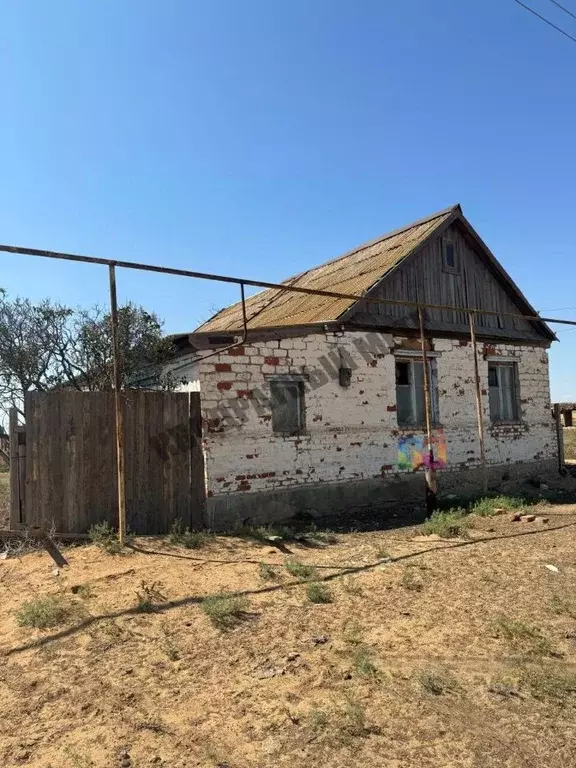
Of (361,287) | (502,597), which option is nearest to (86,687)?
(502,597)

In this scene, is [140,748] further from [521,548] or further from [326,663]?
[521,548]

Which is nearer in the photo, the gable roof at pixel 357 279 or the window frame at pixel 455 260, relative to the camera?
the gable roof at pixel 357 279

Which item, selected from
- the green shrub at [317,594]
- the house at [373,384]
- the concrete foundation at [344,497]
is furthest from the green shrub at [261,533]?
the green shrub at [317,594]

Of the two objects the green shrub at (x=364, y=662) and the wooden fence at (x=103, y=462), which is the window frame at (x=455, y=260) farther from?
the green shrub at (x=364, y=662)

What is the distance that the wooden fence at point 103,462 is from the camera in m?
6.76

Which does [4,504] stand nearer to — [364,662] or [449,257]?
[364,662]

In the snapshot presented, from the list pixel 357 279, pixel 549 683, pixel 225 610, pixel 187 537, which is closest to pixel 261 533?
pixel 187 537

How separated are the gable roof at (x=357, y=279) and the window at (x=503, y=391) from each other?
144 centimetres

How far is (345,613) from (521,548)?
327 cm

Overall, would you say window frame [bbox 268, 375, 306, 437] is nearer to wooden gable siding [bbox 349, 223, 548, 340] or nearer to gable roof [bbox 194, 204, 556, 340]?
gable roof [bbox 194, 204, 556, 340]

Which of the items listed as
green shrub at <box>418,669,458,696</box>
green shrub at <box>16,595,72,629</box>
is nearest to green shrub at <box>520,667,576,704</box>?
green shrub at <box>418,669,458,696</box>

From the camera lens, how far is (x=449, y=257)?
11.9 metres

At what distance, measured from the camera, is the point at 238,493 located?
8359mm

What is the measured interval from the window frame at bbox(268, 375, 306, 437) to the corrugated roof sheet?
3.36 ft
